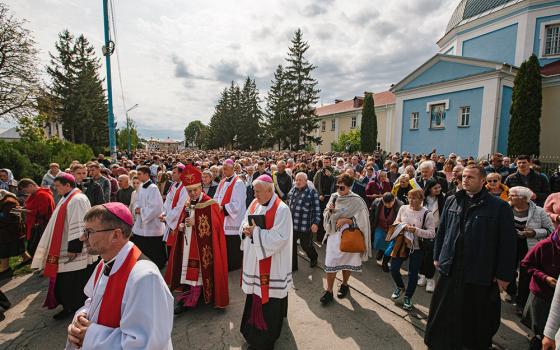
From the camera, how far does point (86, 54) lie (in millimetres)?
35531

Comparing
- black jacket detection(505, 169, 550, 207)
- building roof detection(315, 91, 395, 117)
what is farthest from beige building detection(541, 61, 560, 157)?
black jacket detection(505, 169, 550, 207)

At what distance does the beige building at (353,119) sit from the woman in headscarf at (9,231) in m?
31.2

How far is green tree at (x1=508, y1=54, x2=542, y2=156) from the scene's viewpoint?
1641cm

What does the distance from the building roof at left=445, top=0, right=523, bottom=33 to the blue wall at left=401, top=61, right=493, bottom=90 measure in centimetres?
639

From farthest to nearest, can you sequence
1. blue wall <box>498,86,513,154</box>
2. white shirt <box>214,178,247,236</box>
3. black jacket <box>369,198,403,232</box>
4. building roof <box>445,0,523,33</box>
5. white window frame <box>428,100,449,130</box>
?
building roof <box>445,0,523,33</box>, white window frame <box>428,100,449,130</box>, blue wall <box>498,86,513,154</box>, black jacket <box>369,198,403,232</box>, white shirt <box>214,178,247,236</box>

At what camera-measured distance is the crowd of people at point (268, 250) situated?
6.25 ft

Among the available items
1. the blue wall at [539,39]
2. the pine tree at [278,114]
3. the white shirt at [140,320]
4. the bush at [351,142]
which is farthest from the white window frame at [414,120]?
the white shirt at [140,320]

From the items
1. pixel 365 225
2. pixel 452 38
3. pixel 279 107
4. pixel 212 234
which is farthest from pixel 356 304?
pixel 279 107

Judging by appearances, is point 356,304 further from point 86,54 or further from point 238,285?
point 86,54

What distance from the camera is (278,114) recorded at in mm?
41312

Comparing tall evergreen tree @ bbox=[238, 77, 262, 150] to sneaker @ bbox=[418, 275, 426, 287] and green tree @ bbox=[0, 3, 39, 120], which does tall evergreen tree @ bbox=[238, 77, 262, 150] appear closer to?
green tree @ bbox=[0, 3, 39, 120]

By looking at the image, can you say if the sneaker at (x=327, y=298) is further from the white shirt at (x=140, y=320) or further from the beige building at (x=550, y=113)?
the beige building at (x=550, y=113)

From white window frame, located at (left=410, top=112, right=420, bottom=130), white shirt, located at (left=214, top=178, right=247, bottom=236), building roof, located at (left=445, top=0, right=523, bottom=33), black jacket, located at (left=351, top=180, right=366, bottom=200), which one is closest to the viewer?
white shirt, located at (left=214, top=178, right=247, bottom=236)

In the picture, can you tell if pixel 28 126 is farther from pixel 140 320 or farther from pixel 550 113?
pixel 550 113
